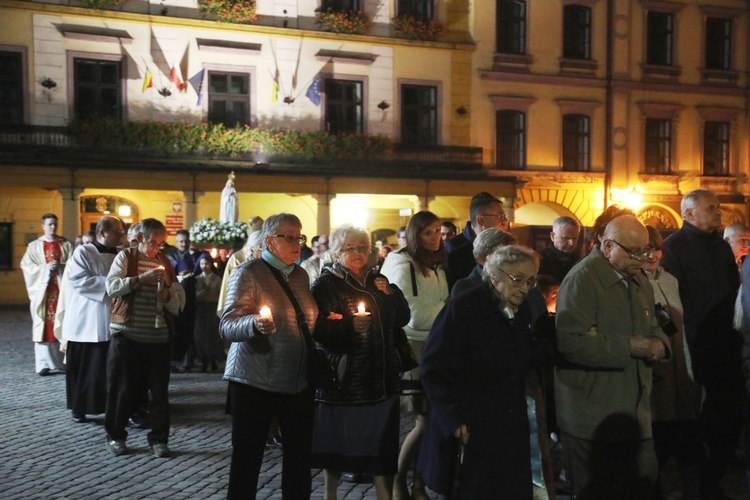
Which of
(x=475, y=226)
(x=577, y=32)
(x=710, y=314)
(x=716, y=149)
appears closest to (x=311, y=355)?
(x=475, y=226)

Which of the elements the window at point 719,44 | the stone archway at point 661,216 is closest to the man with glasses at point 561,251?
the stone archway at point 661,216

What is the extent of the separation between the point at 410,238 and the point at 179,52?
64.5ft

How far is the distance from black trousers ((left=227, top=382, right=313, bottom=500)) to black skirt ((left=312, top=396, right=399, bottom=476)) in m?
0.26

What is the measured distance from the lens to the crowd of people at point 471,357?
13.8ft

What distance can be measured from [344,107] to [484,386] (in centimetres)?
2229

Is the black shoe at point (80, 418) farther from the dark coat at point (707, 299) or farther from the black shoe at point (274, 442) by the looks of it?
the dark coat at point (707, 299)

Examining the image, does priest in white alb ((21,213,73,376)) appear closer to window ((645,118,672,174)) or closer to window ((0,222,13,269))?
window ((0,222,13,269))

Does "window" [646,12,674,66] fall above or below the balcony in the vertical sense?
above

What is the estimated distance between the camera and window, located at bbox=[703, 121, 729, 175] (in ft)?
96.6

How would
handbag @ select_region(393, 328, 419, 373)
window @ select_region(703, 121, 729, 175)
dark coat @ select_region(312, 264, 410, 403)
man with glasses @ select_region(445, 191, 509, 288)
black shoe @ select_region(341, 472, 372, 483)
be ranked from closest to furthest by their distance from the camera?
dark coat @ select_region(312, 264, 410, 403) → handbag @ select_region(393, 328, 419, 373) → black shoe @ select_region(341, 472, 372, 483) → man with glasses @ select_region(445, 191, 509, 288) → window @ select_region(703, 121, 729, 175)

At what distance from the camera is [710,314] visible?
591 centimetres

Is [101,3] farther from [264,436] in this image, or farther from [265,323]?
[265,323]

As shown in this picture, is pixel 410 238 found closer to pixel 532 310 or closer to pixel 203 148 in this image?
pixel 532 310

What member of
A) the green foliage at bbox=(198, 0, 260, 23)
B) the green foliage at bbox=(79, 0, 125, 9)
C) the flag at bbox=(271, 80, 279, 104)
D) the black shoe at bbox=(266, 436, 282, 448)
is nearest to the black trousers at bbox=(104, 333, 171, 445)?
the black shoe at bbox=(266, 436, 282, 448)
